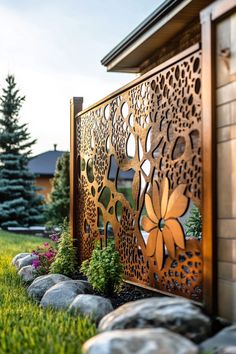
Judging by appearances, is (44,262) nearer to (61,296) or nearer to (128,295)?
(128,295)

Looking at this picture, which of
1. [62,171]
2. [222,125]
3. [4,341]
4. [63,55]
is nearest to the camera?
[4,341]

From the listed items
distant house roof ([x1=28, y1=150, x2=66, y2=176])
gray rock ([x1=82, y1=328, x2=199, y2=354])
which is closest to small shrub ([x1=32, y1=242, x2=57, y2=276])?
gray rock ([x1=82, y1=328, x2=199, y2=354])

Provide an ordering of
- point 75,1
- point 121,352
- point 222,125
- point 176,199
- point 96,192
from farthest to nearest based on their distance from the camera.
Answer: point 75,1
point 96,192
point 176,199
point 222,125
point 121,352

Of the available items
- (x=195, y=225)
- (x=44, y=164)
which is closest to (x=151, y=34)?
(x=195, y=225)

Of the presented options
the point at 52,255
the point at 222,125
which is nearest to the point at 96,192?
the point at 52,255

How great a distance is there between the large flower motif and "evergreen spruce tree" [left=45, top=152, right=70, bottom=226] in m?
12.6

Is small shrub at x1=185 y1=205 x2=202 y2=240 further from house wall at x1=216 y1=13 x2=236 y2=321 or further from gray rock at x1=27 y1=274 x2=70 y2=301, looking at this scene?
house wall at x1=216 y1=13 x2=236 y2=321

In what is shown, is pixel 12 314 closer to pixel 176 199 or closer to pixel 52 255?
pixel 176 199

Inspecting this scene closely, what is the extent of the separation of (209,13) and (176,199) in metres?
1.34

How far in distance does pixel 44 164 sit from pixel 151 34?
964 inches

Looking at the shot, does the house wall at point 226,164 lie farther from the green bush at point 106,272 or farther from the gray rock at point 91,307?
the green bush at point 106,272

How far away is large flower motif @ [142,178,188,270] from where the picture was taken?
15.0ft

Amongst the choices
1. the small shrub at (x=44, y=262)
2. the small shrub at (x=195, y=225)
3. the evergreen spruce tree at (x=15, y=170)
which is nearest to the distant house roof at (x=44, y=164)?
the evergreen spruce tree at (x=15, y=170)

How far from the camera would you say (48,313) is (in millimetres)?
4625
